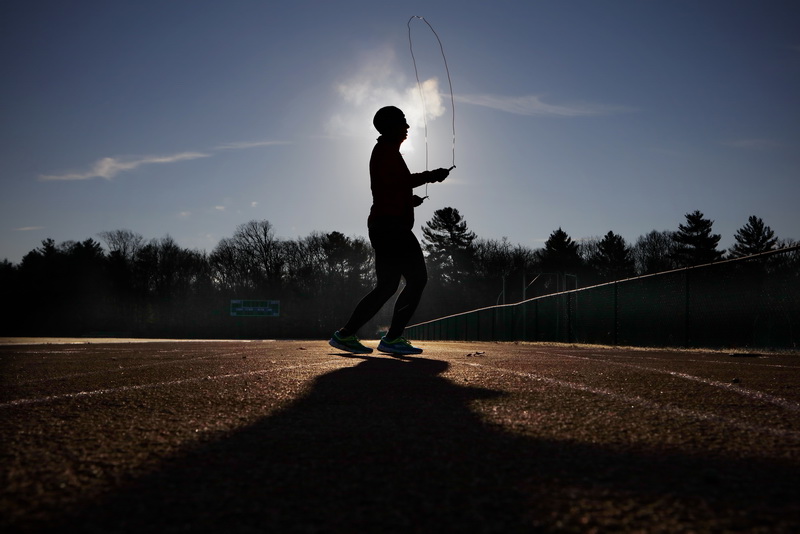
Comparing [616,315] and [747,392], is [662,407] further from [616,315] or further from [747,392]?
[616,315]

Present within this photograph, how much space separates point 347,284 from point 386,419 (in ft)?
246

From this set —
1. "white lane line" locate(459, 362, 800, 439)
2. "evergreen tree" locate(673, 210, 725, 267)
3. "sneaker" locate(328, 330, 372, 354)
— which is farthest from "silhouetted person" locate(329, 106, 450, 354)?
"evergreen tree" locate(673, 210, 725, 267)

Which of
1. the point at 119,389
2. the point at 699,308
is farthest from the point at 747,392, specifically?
the point at 699,308

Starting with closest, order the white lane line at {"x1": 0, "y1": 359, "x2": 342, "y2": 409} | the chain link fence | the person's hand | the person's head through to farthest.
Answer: the white lane line at {"x1": 0, "y1": 359, "x2": 342, "y2": 409}
the person's hand
the person's head
the chain link fence

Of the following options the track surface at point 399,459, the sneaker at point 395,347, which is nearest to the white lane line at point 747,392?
the track surface at point 399,459

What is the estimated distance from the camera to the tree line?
236ft

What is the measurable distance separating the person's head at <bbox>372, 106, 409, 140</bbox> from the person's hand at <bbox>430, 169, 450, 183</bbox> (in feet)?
1.85

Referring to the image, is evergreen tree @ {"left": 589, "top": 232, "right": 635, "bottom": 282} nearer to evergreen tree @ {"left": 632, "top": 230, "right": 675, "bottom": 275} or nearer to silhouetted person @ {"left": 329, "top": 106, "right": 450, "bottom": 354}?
evergreen tree @ {"left": 632, "top": 230, "right": 675, "bottom": 275}

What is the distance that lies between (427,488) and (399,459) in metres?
0.26

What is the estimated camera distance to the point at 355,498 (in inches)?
46.2

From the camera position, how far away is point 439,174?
17.9 feet

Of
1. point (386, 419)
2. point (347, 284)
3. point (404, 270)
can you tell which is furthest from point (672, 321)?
point (347, 284)

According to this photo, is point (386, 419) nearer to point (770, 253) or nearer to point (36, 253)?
point (770, 253)

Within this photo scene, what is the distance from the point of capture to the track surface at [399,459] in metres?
1.06
